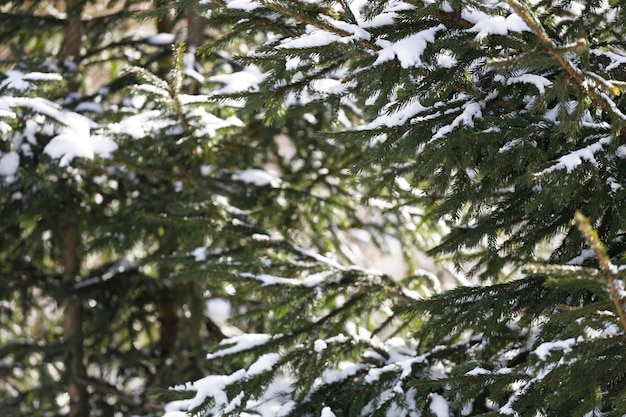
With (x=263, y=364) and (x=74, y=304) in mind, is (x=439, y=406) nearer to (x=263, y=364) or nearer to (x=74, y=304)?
(x=263, y=364)

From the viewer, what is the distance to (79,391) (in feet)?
21.3

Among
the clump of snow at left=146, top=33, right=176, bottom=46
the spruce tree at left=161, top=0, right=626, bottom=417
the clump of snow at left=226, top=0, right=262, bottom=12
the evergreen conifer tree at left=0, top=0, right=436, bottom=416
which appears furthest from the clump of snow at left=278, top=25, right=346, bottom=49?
the clump of snow at left=146, top=33, right=176, bottom=46

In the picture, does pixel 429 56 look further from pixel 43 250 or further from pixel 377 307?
pixel 43 250

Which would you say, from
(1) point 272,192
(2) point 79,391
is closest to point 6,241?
(2) point 79,391

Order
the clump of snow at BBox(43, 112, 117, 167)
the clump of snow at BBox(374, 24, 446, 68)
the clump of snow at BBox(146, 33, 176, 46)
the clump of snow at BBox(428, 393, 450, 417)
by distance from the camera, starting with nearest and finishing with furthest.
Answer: the clump of snow at BBox(374, 24, 446, 68) → the clump of snow at BBox(428, 393, 450, 417) → the clump of snow at BBox(43, 112, 117, 167) → the clump of snow at BBox(146, 33, 176, 46)

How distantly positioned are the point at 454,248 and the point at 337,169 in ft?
9.43

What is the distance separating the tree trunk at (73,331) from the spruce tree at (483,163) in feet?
9.83

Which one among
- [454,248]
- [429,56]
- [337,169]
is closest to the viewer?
[429,56]

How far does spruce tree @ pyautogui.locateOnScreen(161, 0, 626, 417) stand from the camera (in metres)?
2.30

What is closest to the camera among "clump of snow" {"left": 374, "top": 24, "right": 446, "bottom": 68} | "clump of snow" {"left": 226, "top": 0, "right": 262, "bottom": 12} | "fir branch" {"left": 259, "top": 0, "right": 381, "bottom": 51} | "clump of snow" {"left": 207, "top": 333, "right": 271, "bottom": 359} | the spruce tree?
the spruce tree

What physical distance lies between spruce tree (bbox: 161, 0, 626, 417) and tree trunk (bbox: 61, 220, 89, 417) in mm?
2997

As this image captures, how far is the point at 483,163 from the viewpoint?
2.81 m

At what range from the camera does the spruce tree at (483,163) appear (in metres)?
2.30

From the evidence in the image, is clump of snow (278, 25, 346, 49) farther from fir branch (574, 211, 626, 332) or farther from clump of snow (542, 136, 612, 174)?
fir branch (574, 211, 626, 332)
